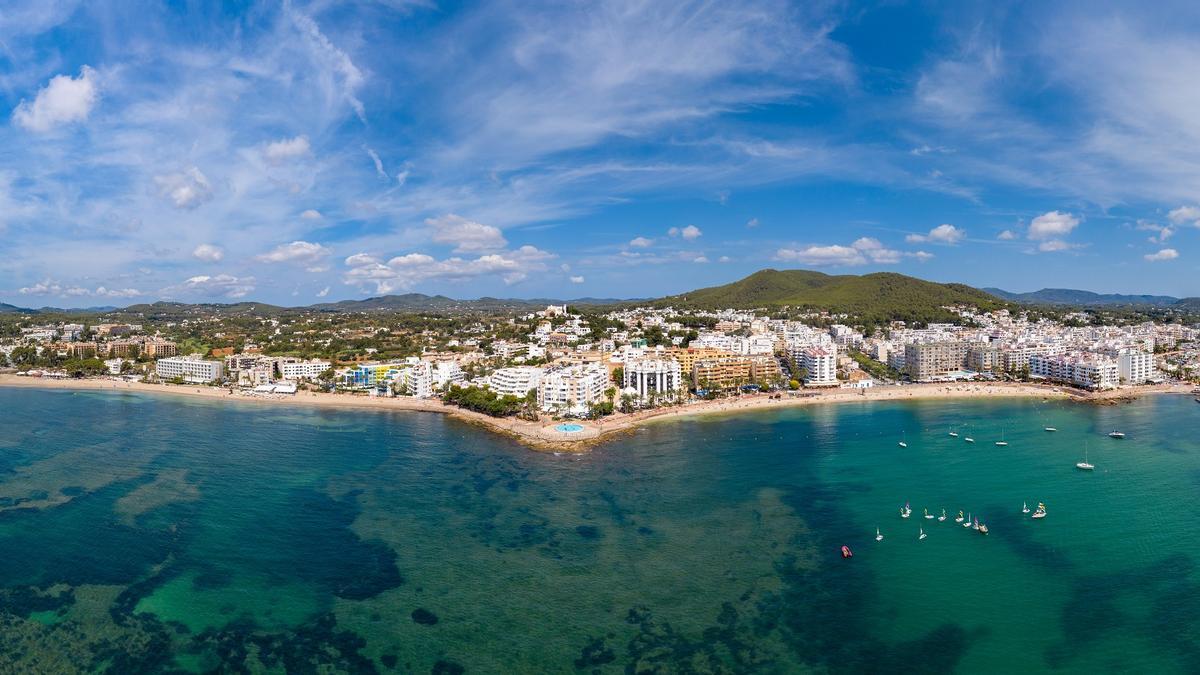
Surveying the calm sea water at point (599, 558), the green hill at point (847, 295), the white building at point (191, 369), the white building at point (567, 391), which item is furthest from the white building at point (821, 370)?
the white building at point (191, 369)

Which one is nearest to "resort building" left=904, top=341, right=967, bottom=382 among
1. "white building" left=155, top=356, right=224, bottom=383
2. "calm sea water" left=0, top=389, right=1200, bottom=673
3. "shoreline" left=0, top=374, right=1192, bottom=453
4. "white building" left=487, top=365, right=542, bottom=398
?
"shoreline" left=0, top=374, right=1192, bottom=453

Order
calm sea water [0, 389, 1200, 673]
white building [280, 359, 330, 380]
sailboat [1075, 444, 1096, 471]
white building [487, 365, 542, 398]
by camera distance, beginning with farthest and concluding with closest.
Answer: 1. white building [280, 359, 330, 380]
2. white building [487, 365, 542, 398]
3. sailboat [1075, 444, 1096, 471]
4. calm sea water [0, 389, 1200, 673]

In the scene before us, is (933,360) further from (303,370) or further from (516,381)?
(303,370)

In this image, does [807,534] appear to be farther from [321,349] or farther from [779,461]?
[321,349]

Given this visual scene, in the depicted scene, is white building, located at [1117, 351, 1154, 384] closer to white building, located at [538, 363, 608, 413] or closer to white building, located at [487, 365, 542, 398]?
white building, located at [538, 363, 608, 413]

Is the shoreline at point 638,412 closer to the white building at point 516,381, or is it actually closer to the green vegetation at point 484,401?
the green vegetation at point 484,401

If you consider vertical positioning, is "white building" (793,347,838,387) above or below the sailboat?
above

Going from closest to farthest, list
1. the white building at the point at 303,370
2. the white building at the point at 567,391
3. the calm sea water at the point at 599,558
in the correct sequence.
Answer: the calm sea water at the point at 599,558 → the white building at the point at 567,391 → the white building at the point at 303,370
